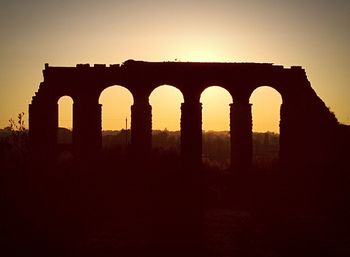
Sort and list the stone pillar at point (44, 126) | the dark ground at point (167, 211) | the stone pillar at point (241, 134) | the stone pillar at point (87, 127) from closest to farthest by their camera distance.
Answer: the dark ground at point (167, 211) < the stone pillar at point (87, 127) < the stone pillar at point (241, 134) < the stone pillar at point (44, 126)

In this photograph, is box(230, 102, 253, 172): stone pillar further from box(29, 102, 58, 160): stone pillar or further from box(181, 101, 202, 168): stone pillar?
box(29, 102, 58, 160): stone pillar

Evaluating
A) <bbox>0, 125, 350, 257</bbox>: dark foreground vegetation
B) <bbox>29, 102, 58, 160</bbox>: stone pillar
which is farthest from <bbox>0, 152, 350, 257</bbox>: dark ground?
<bbox>29, 102, 58, 160</bbox>: stone pillar

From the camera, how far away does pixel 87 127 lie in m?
23.4

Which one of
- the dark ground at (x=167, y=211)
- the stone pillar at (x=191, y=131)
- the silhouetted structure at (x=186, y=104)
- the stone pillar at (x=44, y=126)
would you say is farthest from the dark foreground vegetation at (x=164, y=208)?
the stone pillar at (x=44, y=126)

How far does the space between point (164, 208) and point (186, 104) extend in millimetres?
6681

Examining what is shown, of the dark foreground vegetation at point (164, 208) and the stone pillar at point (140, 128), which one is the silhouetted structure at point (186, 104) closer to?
the stone pillar at point (140, 128)

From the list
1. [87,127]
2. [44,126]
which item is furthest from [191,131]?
[44,126]

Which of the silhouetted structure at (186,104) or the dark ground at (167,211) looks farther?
the silhouetted structure at (186,104)

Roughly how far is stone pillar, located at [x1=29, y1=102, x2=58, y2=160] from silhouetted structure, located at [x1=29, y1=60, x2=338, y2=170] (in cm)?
4

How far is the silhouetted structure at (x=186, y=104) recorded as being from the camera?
23.3 metres

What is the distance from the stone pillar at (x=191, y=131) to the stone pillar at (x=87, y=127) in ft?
11.9

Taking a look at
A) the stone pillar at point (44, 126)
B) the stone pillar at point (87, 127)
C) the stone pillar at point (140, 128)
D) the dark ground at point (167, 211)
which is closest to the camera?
the dark ground at point (167, 211)

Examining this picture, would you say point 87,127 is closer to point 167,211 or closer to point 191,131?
point 191,131

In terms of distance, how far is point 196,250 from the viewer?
13.0 meters
